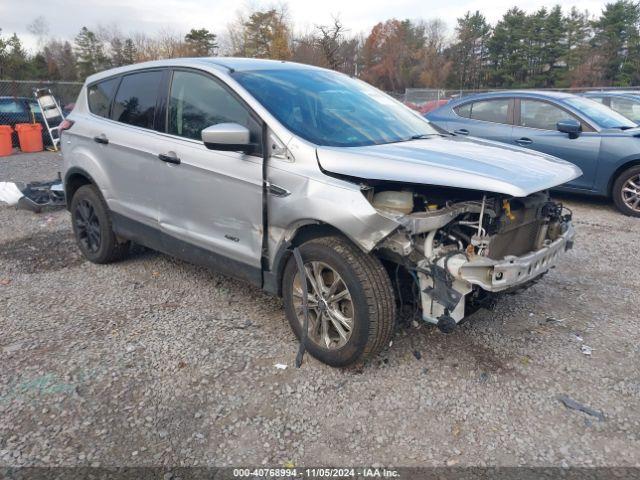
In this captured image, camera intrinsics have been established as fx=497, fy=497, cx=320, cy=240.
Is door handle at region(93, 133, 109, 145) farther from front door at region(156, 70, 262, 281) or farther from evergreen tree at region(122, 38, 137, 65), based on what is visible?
evergreen tree at region(122, 38, 137, 65)

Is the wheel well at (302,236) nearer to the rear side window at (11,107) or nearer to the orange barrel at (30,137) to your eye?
the orange barrel at (30,137)

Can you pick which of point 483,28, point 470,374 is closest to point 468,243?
point 470,374

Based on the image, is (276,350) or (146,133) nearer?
(276,350)

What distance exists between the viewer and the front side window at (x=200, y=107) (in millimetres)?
3328

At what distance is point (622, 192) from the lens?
6.76 meters

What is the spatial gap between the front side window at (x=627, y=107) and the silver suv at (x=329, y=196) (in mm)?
7100

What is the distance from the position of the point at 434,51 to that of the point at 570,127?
65.9 metres

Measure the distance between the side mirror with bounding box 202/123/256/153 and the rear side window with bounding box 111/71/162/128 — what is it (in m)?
1.16

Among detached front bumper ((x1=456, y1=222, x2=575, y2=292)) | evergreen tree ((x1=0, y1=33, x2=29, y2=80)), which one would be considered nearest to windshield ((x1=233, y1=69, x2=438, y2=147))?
detached front bumper ((x1=456, y1=222, x2=575, y2=292))

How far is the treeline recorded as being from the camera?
42.6 metres

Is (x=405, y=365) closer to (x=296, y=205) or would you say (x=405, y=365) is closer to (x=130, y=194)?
(x=296, y=205)

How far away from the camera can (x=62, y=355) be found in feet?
10.7

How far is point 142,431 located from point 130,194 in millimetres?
2222

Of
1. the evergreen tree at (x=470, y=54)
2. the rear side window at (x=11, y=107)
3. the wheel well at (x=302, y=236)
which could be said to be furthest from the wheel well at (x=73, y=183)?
the evergreen tree at (x=470, y=54)
